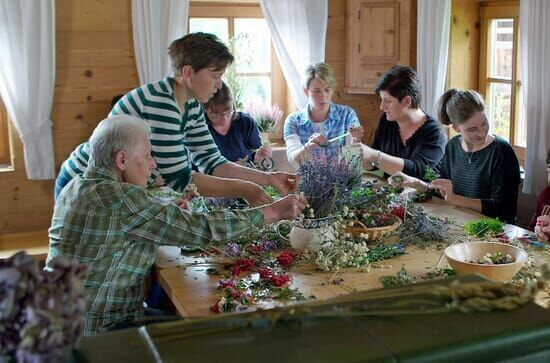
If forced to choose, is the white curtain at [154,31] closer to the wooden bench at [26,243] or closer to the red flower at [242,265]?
the wooden bench at [26,243]

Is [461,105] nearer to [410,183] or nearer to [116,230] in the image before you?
[410,183]

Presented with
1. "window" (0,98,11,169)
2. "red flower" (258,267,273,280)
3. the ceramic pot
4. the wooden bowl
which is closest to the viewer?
the wooden bowl

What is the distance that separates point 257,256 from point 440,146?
5.64 ft

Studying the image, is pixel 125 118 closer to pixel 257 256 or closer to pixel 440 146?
pixel 257 256

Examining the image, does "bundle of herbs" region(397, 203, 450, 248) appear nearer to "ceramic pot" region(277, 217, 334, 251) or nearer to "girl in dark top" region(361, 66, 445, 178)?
"ceramic pot" region(277, 217, 334, 251)

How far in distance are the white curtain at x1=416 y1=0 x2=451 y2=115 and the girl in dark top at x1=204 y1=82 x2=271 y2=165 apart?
4.19ft

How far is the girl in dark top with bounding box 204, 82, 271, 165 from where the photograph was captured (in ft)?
12.8

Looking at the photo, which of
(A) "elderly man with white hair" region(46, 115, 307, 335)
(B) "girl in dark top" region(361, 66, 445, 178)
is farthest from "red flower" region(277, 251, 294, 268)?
(B) "girl in dark top" region(361, 66, 445, 178)

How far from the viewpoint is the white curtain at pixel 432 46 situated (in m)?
4.68

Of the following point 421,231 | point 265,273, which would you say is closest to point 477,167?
point 421,231

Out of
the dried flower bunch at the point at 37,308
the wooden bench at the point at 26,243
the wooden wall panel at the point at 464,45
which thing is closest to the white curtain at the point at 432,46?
the wooden wall panel at the point at 464,45

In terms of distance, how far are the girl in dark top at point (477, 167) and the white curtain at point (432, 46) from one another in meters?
1.40

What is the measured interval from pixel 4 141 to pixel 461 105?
2674 millimetres

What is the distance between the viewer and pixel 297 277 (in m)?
2.20
